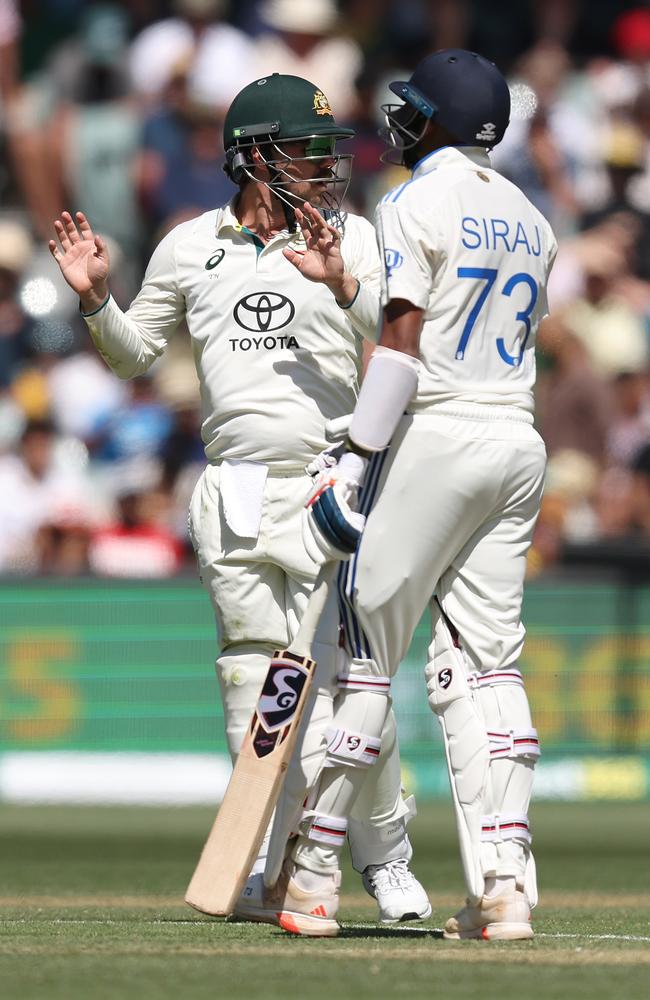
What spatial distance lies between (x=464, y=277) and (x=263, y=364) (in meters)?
1.10

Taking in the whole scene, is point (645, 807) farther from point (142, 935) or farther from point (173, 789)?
point (142, 935)

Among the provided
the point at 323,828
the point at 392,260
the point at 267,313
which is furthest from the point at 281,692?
the point at 267,313

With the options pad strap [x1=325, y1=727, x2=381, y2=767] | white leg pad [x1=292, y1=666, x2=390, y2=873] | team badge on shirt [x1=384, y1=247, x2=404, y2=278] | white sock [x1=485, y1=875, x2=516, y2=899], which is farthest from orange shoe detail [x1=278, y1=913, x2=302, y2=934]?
team badge on shirt [x1=384, y1=247, x2=404, y2=278]

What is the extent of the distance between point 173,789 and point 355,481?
629 centimetres

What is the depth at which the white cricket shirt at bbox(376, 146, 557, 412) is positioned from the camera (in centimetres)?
526

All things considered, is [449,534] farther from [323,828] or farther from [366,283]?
[366,283]

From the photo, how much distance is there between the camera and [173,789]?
11266 mm

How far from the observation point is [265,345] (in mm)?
6219

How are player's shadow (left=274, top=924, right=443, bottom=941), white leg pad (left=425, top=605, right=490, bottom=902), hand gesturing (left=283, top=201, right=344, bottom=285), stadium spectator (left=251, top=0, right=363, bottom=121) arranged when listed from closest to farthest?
white leg pad (left=425, top=605, right=490, bottom=902)
player's shadow (left=274, top=924, right=443, bottom=941)
hand gesturing (left=283, top=201, right=344, bottom=285)
stadium spectator (left=251, top=0, right=363, bottom=121)

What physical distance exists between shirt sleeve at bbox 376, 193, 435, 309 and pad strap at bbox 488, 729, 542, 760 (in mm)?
1148

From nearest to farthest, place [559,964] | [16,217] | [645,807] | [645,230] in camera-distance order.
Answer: [559,964]
[645,807]
[645,230]
[16,217]

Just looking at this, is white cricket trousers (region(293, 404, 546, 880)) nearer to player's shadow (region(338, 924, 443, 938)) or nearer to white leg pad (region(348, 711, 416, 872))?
player's shadow (region(338, 924, 443, 938))

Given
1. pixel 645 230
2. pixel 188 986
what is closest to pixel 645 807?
Answer: pixel 645 230

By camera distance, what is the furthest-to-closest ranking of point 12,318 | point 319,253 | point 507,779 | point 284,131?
point 12,318 → point 284,131 → point 319,253 → point 507,779
